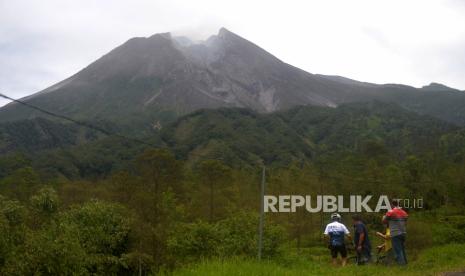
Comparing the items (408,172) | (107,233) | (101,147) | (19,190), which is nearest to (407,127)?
(101,147)

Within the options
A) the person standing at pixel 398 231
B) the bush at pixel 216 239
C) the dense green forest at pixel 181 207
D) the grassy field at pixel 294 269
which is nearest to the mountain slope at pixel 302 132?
the dense green forest at pixel 181 207

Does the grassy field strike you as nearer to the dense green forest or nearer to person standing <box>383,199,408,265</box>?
person standing <box>383,199,408,265</box>

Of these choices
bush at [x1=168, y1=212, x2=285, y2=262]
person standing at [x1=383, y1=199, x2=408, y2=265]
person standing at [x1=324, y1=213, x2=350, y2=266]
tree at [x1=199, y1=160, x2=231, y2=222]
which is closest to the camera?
person standing at [x1=383, y1=199, x2=408, y2=265]

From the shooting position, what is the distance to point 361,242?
14.0m

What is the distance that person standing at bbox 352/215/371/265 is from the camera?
45.8 ft

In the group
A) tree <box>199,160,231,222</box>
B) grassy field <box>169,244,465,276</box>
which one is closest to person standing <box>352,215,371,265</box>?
grassy field <box>169,244,465,276</box>

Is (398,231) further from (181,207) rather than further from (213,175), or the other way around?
(213,175)

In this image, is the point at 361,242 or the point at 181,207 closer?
the point at 361,242

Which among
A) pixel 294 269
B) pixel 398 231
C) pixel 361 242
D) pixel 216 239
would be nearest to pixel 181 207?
pixel 216 239

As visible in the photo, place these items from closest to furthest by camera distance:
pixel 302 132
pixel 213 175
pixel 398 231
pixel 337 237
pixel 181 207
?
pixel 398 231 → pixel 337 237 → pixel 181 207 → pixel 213 175 → pixel 302 132

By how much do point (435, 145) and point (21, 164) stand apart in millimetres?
67162

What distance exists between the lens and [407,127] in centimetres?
14612

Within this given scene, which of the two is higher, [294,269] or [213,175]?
[213,175]

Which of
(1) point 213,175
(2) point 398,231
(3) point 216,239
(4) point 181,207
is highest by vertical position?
(1) point 213,175
